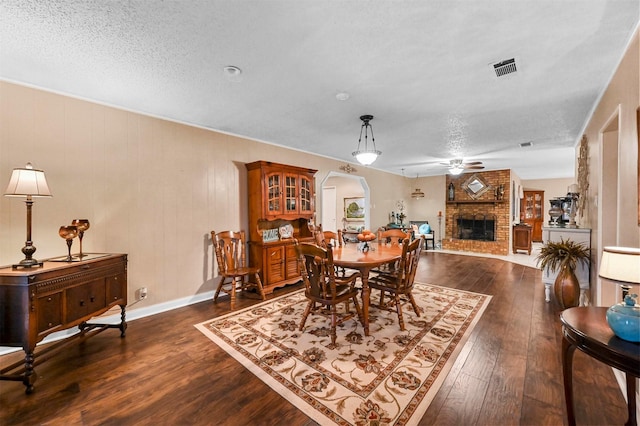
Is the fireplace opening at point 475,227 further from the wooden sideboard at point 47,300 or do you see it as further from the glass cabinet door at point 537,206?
the wooden sideboard at point 47,300

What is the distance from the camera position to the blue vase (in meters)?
1.24

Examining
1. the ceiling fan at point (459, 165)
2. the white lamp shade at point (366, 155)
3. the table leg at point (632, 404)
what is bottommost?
the table leg at point (632, 404)

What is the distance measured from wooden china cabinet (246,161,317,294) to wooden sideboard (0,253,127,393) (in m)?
1.91

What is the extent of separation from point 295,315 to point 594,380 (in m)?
2.71

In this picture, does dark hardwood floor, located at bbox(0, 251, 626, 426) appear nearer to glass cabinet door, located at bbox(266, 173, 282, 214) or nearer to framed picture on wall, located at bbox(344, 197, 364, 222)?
glass cabinet door, located at bbox(266, 173, 282, 214)

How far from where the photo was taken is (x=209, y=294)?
4.02 m

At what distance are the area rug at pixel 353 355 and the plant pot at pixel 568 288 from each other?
89 cm

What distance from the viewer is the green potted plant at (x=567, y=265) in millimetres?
3371

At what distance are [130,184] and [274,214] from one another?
1944 millimetres

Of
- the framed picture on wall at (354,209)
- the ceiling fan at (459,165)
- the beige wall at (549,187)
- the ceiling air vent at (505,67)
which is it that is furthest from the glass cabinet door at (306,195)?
the beige wall at (549,187)

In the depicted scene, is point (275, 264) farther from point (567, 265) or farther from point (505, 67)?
point (567, 265)

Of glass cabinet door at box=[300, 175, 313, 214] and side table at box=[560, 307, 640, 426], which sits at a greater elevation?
glass cabinet door at box=[300, 175, 313, 214]

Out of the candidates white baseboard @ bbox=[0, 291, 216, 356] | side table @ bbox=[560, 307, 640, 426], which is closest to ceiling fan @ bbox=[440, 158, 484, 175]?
side table @ bbox=[560, 307, 640, 426]

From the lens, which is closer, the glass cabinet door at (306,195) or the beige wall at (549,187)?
the glass cabinet door at (306,195)
